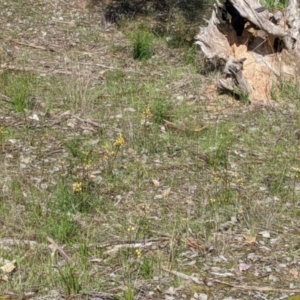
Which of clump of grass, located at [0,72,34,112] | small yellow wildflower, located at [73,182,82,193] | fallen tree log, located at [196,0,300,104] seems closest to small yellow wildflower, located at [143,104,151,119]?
fallen tree log, located at [196,0,300,104]

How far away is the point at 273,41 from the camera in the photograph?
7.47 m

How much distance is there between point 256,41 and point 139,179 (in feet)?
8.52

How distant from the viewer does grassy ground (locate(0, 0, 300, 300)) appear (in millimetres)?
4355

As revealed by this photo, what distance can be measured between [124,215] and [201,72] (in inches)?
117

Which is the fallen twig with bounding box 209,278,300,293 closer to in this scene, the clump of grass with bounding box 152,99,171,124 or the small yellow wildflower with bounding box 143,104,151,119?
the small yellow wildflower with bounding box 143,104,151,119

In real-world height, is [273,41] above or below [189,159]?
above

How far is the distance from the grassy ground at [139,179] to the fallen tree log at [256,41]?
26 centimetres

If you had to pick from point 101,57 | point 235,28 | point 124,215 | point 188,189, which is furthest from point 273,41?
point 124,215

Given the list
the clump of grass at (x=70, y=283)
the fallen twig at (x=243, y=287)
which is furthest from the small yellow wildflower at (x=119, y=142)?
the clump of grass at (x=70, y=283)

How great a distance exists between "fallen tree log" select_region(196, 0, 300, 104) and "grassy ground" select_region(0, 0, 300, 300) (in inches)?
10.2

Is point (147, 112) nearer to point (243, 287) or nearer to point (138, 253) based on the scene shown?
point (138, 253)

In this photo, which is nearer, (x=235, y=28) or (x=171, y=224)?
Answer: (x=171, y=224)

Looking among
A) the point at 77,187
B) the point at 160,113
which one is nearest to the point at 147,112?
the point at 160,113

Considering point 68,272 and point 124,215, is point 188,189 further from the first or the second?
point 68,272
